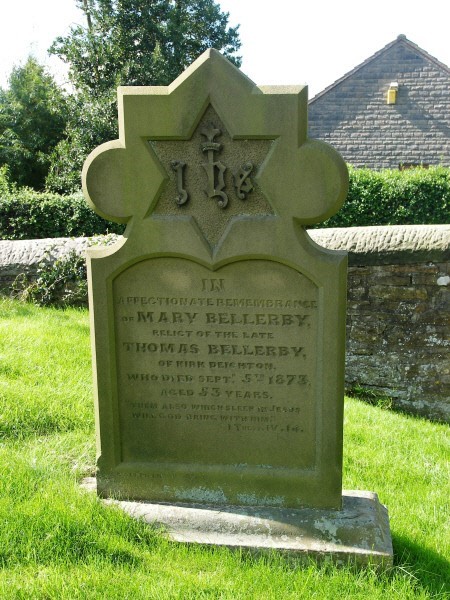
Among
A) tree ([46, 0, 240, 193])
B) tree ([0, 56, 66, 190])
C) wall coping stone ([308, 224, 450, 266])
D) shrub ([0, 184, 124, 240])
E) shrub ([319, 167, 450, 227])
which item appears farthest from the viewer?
tree ([0, 56, 66, 190])

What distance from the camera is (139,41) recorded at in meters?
19.9

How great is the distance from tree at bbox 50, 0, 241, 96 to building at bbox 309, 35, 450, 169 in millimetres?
5438

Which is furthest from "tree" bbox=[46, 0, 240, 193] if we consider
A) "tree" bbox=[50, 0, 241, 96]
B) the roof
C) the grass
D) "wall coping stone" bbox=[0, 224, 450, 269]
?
the grass

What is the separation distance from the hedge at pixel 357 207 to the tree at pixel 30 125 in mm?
A: 8081

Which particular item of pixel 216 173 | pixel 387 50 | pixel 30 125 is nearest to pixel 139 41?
pixel 30 125

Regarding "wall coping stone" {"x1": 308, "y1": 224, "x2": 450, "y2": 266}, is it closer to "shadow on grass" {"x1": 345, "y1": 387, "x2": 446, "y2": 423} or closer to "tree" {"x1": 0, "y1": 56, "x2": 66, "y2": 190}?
"shadow on grass" {"x1": 345, "y1": 387, "x2": 446, "y2": 423}

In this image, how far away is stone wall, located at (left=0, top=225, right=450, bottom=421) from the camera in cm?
526

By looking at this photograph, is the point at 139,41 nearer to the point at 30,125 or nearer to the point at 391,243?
the point at 30,125

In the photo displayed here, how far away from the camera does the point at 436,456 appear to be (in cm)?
433

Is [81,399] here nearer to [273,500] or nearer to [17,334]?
[17,334]

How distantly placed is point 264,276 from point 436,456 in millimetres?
2411

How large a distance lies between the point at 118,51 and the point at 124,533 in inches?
740

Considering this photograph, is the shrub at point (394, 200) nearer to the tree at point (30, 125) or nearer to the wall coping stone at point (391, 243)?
the wall coping stone at point (391, 243)

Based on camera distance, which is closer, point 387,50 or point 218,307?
point 218,307
